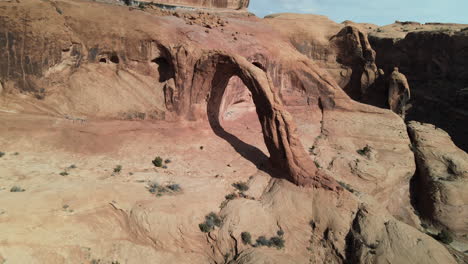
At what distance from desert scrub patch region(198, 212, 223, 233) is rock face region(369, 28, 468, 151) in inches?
1409

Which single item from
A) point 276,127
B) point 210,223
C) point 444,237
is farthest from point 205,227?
point 444,237

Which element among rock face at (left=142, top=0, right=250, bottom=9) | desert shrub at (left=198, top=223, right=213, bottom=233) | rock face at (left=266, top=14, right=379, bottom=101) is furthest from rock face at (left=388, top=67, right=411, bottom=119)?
desert shrub at (left=198, top=223, right=213, bottom=233)

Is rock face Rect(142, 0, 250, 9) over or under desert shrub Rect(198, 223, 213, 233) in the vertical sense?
over

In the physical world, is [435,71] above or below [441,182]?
above

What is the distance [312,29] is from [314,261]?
26149mm

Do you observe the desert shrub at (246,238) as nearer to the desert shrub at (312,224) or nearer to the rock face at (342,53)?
the desert shrub at (312,224)

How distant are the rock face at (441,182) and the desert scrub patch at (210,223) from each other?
47.9 feet

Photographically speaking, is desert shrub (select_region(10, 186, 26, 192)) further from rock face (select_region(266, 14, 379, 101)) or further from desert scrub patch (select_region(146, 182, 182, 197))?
rock face (select_region(266, 14, 379, 101))

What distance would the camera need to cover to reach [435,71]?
139 feet

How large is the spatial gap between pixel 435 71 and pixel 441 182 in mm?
29869

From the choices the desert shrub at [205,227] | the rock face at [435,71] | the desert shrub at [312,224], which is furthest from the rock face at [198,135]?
the rock face at [435,71]

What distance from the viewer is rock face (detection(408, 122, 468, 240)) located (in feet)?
60.6

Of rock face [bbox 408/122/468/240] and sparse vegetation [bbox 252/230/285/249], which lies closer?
sparse vegetation [bbox 252/230/285/249]

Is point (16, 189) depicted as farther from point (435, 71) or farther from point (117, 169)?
point (435, 71)
